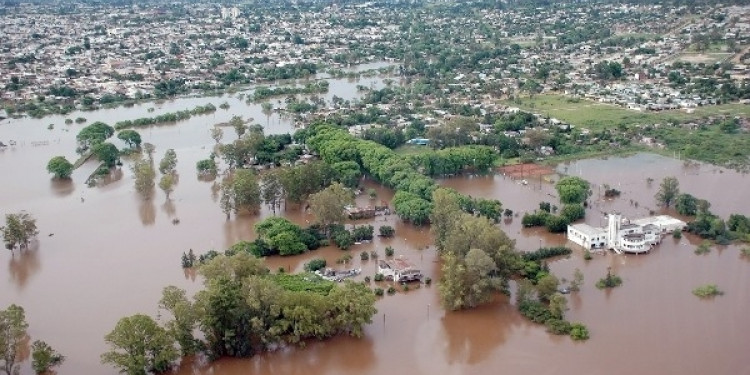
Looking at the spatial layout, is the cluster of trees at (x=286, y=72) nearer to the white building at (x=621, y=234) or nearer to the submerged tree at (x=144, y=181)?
the submerged tree at (x=144, y=181)

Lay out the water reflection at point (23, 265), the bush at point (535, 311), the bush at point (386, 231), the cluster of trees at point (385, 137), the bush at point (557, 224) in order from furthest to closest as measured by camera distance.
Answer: the cluster of trees at point (385, 137) < the bush at point (386, 231) < the bush at point (557, 224) < the water reflection at point (23, 265) < the bush at point (535, 311)

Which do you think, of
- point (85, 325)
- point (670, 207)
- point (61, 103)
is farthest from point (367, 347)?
point (61, 103)

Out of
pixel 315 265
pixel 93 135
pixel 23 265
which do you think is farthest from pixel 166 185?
pixel 93 135

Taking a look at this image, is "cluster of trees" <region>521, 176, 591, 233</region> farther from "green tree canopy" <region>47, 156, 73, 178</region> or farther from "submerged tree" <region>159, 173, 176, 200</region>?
"green tree canopy" <region>47, 156, 73, 178</region>

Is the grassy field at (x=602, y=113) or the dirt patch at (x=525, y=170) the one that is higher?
the grassy field at (x=602, y=113)

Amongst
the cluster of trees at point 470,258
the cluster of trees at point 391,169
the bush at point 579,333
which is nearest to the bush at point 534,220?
the cluster of trees at point 391,169

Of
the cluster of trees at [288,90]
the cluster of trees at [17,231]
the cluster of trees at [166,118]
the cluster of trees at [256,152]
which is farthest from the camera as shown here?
the cluster of trees at [288,90]

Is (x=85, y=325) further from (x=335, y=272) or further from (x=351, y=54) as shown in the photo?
(x=351, y=54)

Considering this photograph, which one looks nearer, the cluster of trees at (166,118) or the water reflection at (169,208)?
the water reflection at (169,208)
